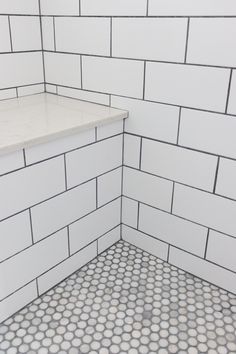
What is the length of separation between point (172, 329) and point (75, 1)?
43.3 inches

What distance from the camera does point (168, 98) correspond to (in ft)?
3.56

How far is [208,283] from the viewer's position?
120 cm

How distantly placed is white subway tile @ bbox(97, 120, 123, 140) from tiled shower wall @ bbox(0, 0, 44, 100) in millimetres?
403

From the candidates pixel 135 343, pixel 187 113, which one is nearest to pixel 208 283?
pixel 135 343

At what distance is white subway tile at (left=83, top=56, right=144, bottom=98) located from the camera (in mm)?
1132

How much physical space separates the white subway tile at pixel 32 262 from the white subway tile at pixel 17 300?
→ 2 cm

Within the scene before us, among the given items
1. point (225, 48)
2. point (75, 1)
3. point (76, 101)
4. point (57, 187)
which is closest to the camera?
point (225, 48)

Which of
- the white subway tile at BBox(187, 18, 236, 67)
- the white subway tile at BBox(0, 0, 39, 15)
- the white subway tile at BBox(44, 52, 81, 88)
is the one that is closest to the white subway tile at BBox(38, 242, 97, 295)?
the white subway tile at BBox(44, 52, 81, 88)

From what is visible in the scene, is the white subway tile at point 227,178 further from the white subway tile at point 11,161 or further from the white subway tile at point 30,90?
the white subway tile at point 30,90

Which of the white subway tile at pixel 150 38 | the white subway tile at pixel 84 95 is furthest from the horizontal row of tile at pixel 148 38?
the white subway tile at pixel 84 95

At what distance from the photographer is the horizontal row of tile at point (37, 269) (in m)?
1.02

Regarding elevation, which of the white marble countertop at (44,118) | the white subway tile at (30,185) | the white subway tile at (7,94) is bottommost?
the white subway tile at (30,185)

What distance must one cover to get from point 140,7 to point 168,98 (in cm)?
29

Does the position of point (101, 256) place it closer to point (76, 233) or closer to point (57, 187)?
point (76, 233)
